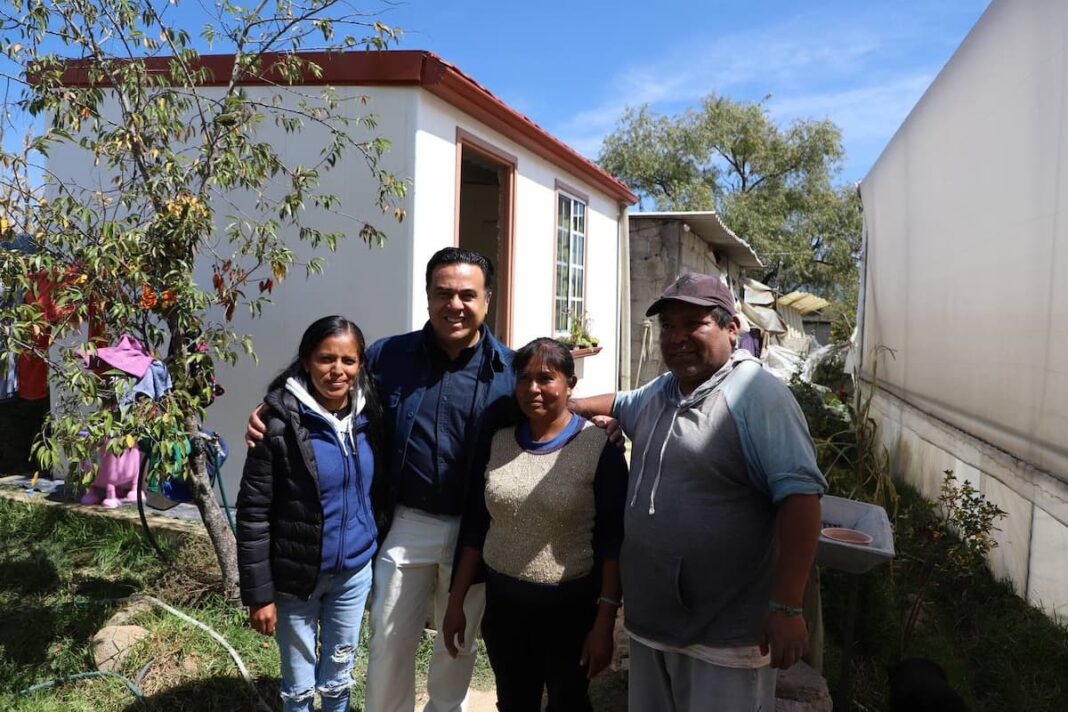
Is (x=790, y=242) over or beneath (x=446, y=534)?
over

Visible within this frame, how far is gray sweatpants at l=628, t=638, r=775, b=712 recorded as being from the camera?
1.84m

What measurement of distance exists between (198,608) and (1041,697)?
148 inches

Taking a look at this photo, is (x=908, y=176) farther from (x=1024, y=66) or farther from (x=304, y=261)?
(x=304, y=261)

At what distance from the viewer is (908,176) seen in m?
6.45

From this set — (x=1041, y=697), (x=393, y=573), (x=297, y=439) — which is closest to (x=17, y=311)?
(x=297, y=439)

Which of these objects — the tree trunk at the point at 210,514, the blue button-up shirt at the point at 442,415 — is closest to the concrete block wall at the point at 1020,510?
the blue button-up shirt at the point at 442,415

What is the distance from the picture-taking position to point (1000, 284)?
13.2 feet

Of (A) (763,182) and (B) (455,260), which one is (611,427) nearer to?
(B) (455,260)

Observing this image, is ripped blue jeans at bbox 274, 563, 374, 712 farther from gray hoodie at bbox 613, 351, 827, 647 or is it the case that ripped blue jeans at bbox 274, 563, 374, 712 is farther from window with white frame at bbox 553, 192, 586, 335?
window with white frame at bbox 553, 192, 586, 335

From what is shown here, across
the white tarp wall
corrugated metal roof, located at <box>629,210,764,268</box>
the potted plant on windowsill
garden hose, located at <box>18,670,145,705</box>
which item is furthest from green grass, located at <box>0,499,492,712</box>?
corrugated metal roof, located at <box>629,210,764,268</box>

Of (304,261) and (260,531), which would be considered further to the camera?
(304,261)

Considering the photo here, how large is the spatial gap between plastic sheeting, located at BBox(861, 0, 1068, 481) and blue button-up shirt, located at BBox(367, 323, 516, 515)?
247cm

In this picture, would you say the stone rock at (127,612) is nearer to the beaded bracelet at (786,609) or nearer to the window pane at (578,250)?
the beaded bracelet at (786,609)

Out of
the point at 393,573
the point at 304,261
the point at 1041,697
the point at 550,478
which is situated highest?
the point at 304,261
